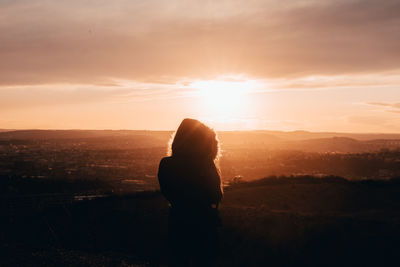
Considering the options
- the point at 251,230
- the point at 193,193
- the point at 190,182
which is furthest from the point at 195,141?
the point at 251,230

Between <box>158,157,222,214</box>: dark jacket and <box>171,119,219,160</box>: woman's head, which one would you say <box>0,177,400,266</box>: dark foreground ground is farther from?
<box>171,119,219,160</box>: woman's head

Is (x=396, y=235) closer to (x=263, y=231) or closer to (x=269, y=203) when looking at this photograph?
(x=263, y=231)

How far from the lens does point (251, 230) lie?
1310 centimetres

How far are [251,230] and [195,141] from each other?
8.81 meters

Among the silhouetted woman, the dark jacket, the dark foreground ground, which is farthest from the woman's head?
the dark foreground ground

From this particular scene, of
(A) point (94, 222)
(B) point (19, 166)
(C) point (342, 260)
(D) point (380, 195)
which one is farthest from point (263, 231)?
(B) point (19, 166)

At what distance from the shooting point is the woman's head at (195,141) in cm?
517

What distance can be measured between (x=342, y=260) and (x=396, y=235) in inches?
87.3

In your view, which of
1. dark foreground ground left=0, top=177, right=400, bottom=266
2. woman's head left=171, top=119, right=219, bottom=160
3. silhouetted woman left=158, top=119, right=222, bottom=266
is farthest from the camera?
dark foreground ground left=0, top=177, right=400, bottom=266

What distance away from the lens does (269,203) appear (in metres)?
17.9

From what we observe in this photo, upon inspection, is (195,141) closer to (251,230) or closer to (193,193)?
(193,193)

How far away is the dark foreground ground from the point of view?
11023mm

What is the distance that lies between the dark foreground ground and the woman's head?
6525mm

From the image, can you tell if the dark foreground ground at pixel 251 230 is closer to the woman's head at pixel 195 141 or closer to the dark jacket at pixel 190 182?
the dark jacket at pixel 190 182
